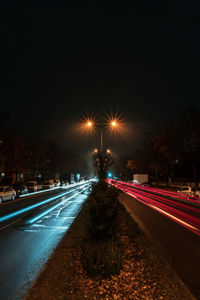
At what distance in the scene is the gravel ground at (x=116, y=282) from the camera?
13.4 feet

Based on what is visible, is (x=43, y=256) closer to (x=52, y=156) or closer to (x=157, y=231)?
(x=157, y=231)

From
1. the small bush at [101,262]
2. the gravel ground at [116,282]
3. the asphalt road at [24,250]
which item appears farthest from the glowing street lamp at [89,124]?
the small bush at [101,262]

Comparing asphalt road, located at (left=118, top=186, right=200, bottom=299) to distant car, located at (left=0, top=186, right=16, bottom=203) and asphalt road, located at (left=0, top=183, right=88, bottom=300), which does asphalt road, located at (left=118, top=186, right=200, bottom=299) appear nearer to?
asphalt road, located at (left=0, top=183, right=88, bottom=300)

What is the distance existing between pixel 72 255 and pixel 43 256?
135 cm

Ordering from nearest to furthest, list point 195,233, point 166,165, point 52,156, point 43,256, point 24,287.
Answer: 1. point 24,287
2. point 43,256
3. point 195,233
4. point 166,165
5. point 52,156

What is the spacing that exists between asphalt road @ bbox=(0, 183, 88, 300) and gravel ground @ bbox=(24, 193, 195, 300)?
0.54 meters

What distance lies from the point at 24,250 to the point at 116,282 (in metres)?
4.45

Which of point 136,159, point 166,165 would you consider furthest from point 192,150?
point 136,159

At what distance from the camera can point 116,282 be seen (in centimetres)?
445

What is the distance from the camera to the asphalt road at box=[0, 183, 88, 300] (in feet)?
16.4

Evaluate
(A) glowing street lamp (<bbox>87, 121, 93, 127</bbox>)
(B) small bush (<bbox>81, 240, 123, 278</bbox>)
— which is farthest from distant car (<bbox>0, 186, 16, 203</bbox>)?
(B) small bush (<bbox>81, 240, 123, 278</bbox>)

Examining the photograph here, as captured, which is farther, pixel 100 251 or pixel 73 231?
pixel 73 231

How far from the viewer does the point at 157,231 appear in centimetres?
1009

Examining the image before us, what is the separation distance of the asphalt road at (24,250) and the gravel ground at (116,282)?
54 cm
